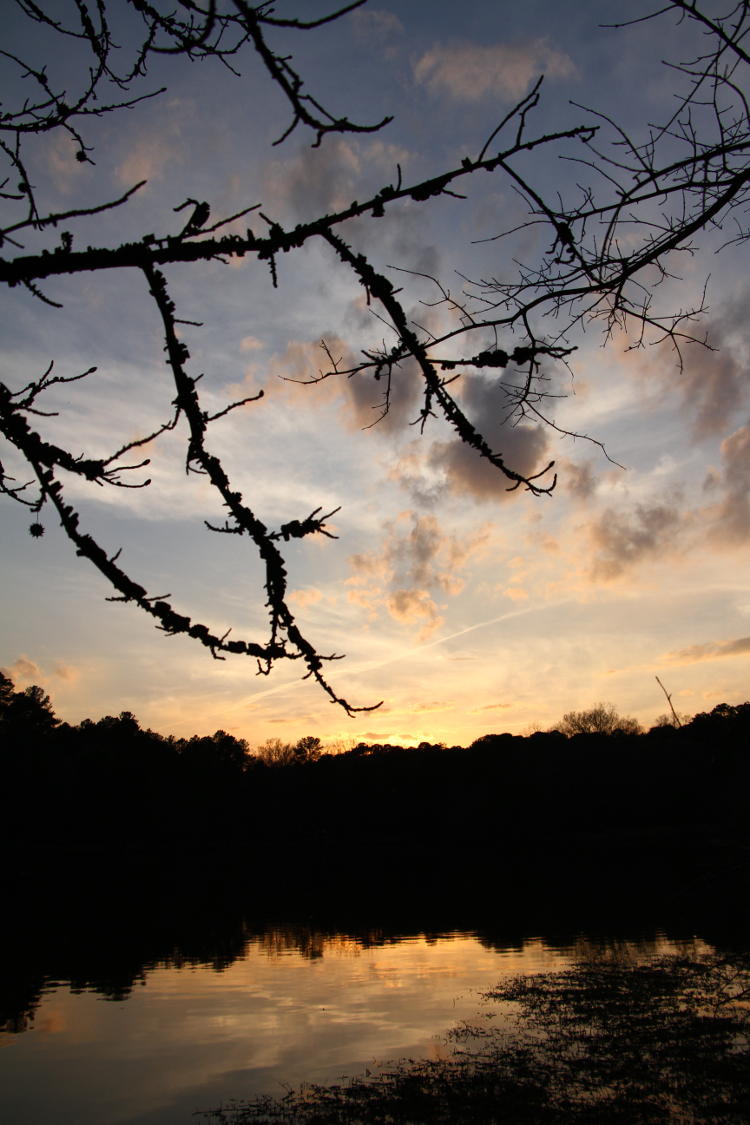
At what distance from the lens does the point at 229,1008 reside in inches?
854

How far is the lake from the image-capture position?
15.3 meters

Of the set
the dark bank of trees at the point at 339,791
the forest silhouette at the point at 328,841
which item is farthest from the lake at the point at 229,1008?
the dark bank of trees at the point at 339,791

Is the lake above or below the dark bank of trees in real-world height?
below

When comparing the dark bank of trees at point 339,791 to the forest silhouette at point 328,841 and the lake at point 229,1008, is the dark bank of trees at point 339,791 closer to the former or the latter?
the forest silhouette at point 328,841

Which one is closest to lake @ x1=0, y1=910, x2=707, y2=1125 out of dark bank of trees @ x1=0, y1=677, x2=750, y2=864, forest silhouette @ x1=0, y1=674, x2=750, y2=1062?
forest silhouette @ x1=0, y1=674, x2=750, y2=1062

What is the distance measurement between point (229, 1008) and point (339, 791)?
211ft

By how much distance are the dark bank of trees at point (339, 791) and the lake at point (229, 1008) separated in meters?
42.3

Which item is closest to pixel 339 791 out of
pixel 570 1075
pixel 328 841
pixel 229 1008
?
pixel 328 841

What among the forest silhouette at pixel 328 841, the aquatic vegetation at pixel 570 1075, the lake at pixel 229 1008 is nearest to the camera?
the aquatic vegetation at pixel 570 1075

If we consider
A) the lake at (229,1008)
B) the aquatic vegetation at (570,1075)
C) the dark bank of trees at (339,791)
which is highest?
the dark bank of trees at (339,791)

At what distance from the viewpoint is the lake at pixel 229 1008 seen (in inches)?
603

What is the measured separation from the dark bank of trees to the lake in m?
42.3

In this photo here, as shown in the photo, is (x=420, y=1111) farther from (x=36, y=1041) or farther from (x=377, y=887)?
(x=377, y=887)

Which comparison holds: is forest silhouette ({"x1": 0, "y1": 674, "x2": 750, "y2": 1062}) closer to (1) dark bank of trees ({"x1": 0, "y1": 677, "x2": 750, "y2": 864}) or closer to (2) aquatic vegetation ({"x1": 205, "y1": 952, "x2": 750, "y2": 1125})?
(1) dark bank of trees ({"x1": 0, "y1": 677, "x2": 750, "y2": 864})
